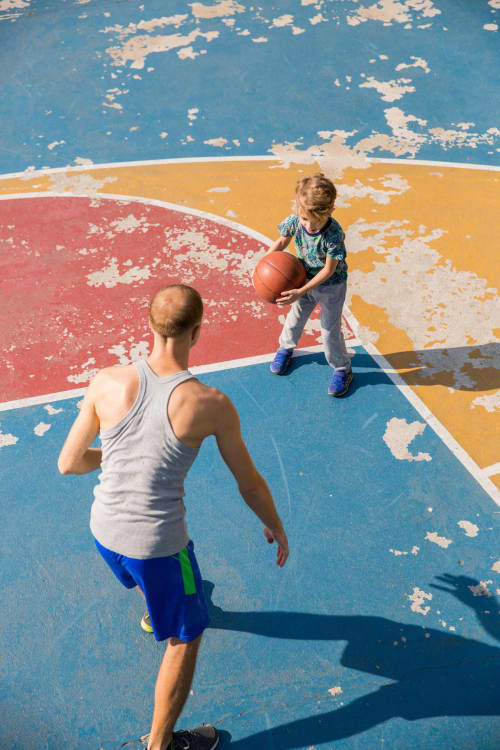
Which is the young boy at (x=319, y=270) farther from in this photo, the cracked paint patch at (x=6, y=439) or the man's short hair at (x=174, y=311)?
the cracked paint patch at (x=6, y=439)

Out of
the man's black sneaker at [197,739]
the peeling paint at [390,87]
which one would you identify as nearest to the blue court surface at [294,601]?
the man's black sneaker at [197,739]

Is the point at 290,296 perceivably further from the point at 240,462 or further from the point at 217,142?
the point at 217,142

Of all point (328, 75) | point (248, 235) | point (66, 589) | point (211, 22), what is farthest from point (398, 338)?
point (211, 22)

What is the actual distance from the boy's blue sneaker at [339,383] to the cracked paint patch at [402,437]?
20.4 inches

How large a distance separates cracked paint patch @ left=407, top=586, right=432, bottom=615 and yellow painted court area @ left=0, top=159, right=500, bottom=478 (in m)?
1.21

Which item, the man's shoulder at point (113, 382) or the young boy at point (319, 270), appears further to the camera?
the young boy at point (319, 270)

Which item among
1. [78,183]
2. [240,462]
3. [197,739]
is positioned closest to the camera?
[240,462]

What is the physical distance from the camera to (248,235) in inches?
293

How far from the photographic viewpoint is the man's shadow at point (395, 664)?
3.85m

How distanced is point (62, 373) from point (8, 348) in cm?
72

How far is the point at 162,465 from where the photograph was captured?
3.00 metres

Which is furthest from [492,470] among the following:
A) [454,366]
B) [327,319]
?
[327,319]

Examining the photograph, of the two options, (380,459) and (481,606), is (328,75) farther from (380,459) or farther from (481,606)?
(481,606)

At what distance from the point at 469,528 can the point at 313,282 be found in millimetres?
2287
